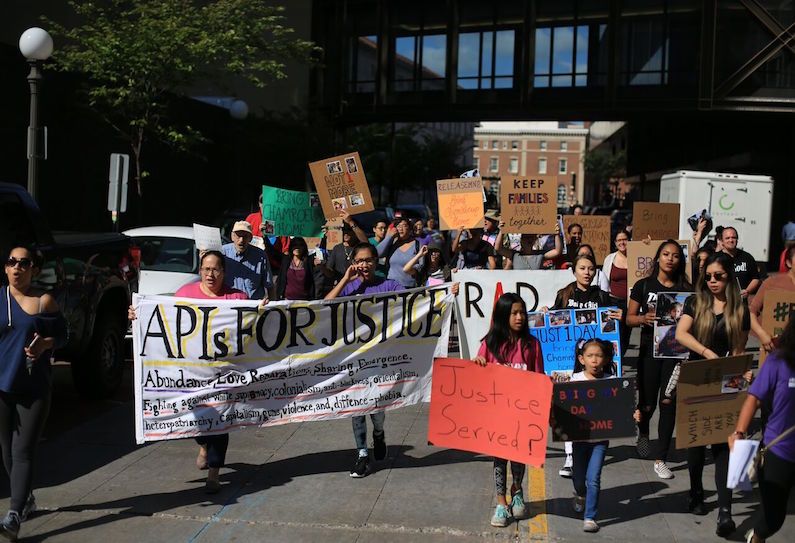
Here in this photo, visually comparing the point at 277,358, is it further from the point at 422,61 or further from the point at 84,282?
the point at 422,61

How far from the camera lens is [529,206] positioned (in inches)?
440

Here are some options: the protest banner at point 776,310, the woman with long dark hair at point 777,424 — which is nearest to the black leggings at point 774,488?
the woman with long dark hair at point 777,424

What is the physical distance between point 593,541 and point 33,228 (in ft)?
17.0

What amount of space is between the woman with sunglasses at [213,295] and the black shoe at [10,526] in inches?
53.2

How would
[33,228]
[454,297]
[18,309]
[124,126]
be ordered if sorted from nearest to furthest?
[18,309], [454,297], [33,228], [124,126]

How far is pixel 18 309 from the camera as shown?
548 centimetres

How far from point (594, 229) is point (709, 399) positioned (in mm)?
8801

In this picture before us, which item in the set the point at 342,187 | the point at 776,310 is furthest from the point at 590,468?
the point at 342,187

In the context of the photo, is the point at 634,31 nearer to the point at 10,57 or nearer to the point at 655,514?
the point at 10,57

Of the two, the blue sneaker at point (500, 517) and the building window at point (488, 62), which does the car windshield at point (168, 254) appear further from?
the building window at point (488, 62)

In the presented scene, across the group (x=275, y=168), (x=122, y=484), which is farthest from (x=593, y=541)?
(x=275, y=168)

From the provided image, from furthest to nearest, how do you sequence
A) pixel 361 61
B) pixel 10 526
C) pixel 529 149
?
pixel 529 149 < pixel 361 61 < pixel 10 526

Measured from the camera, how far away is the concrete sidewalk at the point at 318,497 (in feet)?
18.8

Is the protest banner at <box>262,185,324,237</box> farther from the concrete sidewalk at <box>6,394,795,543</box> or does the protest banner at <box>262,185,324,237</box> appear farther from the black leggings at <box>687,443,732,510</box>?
the black leggings at <box>687,443,732,510</box>
